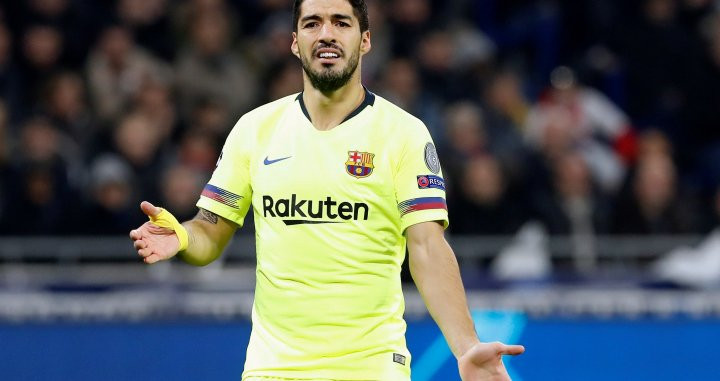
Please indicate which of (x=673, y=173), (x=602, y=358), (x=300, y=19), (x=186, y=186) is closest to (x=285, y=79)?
(x=186, y=186)

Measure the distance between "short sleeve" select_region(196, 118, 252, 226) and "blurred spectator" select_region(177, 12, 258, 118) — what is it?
18.1 feet

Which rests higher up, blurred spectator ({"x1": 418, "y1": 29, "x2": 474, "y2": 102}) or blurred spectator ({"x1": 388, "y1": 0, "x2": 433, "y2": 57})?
blurred spectator ({"x1": 388, "y1": 0, "x2": 433, "y2": 57})

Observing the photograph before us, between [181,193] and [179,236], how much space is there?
4462mm

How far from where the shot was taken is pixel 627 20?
11.8 metres

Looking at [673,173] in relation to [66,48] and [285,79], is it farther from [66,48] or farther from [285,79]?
[66,48]

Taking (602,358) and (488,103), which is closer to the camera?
(602,358)

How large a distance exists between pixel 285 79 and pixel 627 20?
3432 mm

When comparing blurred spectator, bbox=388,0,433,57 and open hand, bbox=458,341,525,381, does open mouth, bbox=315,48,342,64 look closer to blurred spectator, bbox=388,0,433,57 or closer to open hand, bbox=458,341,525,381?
open hand, bbox=458,341,525,381

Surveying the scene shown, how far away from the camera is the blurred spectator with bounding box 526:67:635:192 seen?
33.6 feet

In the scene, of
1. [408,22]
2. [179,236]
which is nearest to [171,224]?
[179,236]

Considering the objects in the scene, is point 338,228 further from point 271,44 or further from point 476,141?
point 271,44

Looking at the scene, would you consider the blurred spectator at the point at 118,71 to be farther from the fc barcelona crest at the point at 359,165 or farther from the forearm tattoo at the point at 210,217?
the fc barcelona crest at the point at 359,165

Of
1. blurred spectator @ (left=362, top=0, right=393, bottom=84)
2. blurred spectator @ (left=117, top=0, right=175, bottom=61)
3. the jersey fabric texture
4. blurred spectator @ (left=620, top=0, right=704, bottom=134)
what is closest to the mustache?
the jersey fabric texture

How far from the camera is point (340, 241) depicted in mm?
4582
